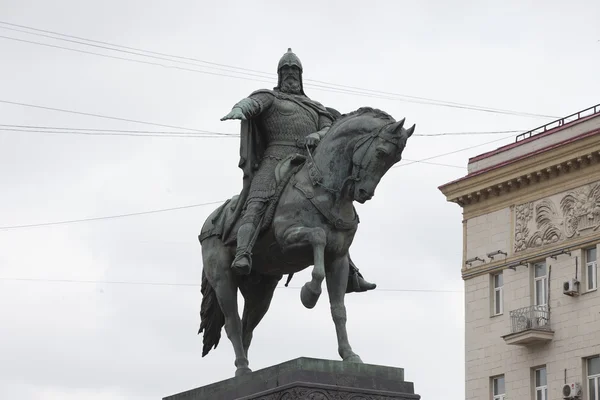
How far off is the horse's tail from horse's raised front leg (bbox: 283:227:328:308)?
2.39 metres

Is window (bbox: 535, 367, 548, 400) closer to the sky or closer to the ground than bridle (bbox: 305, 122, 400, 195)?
closer to the sky

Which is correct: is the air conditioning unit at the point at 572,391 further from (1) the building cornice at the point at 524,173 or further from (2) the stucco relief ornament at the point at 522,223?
(1) the building cornice at the point at 524,173

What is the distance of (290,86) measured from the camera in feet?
68.9

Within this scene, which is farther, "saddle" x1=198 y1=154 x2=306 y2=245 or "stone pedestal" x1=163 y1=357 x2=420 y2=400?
"saddle" x1=198 y1=154 x2=306 y2=245

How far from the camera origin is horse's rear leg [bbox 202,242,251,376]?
819 inches

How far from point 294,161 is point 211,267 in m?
1.79

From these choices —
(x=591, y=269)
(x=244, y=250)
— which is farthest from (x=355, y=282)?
(x=591, y=269)

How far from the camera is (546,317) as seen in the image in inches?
2168

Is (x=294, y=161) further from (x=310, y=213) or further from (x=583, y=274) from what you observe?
(x=583, y=274)

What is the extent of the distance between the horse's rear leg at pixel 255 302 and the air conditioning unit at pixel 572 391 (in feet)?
107

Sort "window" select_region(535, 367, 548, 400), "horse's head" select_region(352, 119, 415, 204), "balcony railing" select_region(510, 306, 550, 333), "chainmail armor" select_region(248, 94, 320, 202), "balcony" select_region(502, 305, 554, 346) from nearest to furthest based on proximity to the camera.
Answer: "horse's head" select_region(352, 119, 415, 204) < "chainmail armor" select_region(248, 94, 320, 202) < "window" select_region(535, 367, 548, 400) < "balcony" select_region(502, 305, 554, 346) < "balcony railing" select_region(510, 306, 550, 333)

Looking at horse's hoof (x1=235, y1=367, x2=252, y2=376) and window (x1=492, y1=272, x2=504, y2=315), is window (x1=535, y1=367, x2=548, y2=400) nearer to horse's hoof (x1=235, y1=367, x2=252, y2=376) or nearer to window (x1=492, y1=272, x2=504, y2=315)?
window (x1=492, y1=272, x2=504, y2=315)

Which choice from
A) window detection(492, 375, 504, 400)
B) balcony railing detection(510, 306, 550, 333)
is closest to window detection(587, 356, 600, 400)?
balcony railing detection(510, 306, 550, 333)

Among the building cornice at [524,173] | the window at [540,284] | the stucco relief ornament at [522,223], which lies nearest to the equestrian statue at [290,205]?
the building cornice at [524,173]
